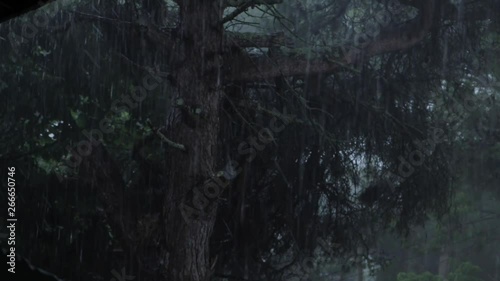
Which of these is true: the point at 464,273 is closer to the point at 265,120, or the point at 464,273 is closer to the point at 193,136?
the point at 265,120

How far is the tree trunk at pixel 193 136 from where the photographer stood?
30.0 ft

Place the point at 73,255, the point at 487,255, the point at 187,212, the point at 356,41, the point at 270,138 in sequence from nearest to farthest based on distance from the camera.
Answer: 1. the point at 187,212
2. the point at 270,138
3. the point at 73,255
4. the point at 356,41
5. the point at 487,255

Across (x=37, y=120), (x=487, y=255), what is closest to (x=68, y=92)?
(x=37, y=120)

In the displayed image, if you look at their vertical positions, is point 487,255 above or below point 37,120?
below

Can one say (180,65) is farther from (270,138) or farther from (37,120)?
(37,120)

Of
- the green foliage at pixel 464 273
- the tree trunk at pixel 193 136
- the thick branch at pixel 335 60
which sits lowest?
the green foliage at pixel 464 273

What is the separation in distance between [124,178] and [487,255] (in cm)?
1831

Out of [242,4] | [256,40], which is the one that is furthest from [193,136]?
[242,4]

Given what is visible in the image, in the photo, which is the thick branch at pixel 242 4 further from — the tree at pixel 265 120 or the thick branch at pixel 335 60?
the thick branch at pixel 335 60

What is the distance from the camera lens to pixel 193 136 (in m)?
9.24

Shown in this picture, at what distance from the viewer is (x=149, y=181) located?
34.5ft

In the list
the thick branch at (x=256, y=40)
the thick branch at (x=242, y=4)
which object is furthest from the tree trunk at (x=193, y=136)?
the thick branch at (x=256, y=40)

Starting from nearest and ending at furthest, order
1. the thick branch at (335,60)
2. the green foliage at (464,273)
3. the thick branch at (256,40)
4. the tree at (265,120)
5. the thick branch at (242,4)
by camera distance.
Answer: the thick branch at (242,4) → the tree at (265,120) → the thick branch at (256,40) → the thick branch at (335,60) → the green foliage at (464,273)

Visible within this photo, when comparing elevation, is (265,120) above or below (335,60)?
below
